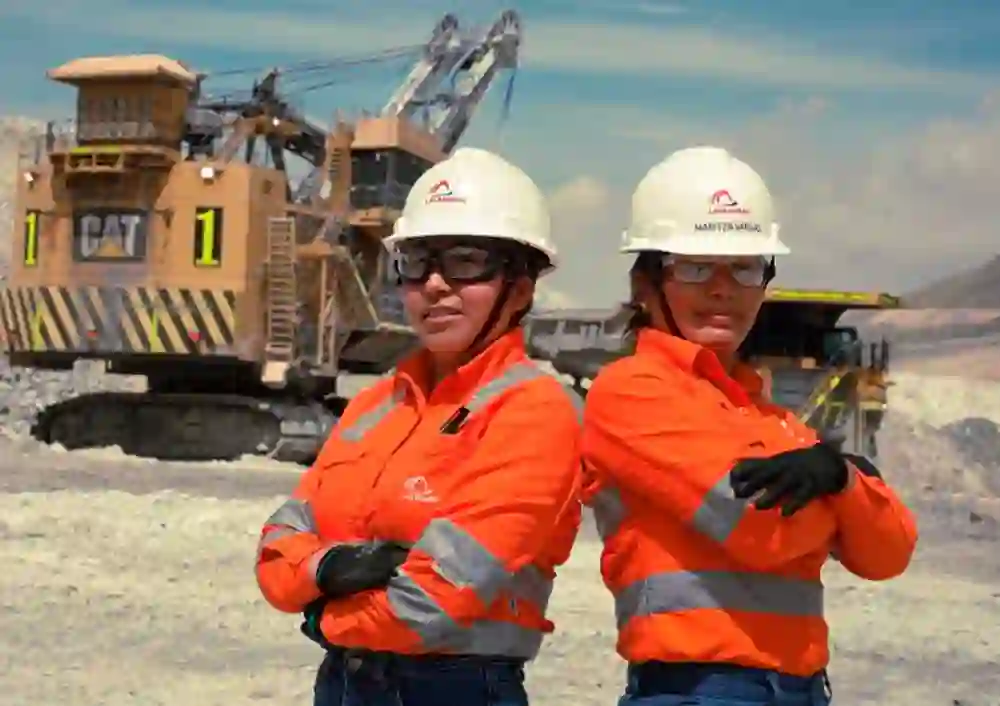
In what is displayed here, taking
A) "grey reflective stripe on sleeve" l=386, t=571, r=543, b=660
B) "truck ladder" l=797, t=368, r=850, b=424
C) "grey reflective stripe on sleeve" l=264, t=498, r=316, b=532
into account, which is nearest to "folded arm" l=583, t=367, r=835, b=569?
"grey reflective stripe on sleeve" l=386, t=571, r=543, b=660

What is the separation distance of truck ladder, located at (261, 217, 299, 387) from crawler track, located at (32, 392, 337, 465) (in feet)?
2.13

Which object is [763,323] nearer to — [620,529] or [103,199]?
[103,199]

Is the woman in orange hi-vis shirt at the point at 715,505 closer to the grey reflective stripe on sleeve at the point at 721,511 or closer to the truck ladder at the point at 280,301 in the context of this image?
the grey reflective stripe on sleeve at the point at 721,511

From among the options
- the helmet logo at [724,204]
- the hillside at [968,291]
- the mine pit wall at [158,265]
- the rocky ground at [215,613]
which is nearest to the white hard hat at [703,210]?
the helmet logo at [724,204]

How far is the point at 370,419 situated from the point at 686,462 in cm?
68

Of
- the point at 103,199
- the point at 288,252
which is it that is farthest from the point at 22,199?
the point at 288,252

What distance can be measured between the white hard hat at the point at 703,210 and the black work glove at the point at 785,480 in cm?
48

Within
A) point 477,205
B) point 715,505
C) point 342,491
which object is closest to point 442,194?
point 477,205

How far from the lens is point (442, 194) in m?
2.90

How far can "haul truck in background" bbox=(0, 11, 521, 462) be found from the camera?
16984mm

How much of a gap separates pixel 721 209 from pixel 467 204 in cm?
51

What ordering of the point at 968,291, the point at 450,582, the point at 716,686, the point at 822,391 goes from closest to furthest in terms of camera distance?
the point at 450,582
the point at 716,686
the point at 822,391
the point at 968,291

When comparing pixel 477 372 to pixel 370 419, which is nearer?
pixel 477 372

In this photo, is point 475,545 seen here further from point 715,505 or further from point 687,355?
point 687,355
